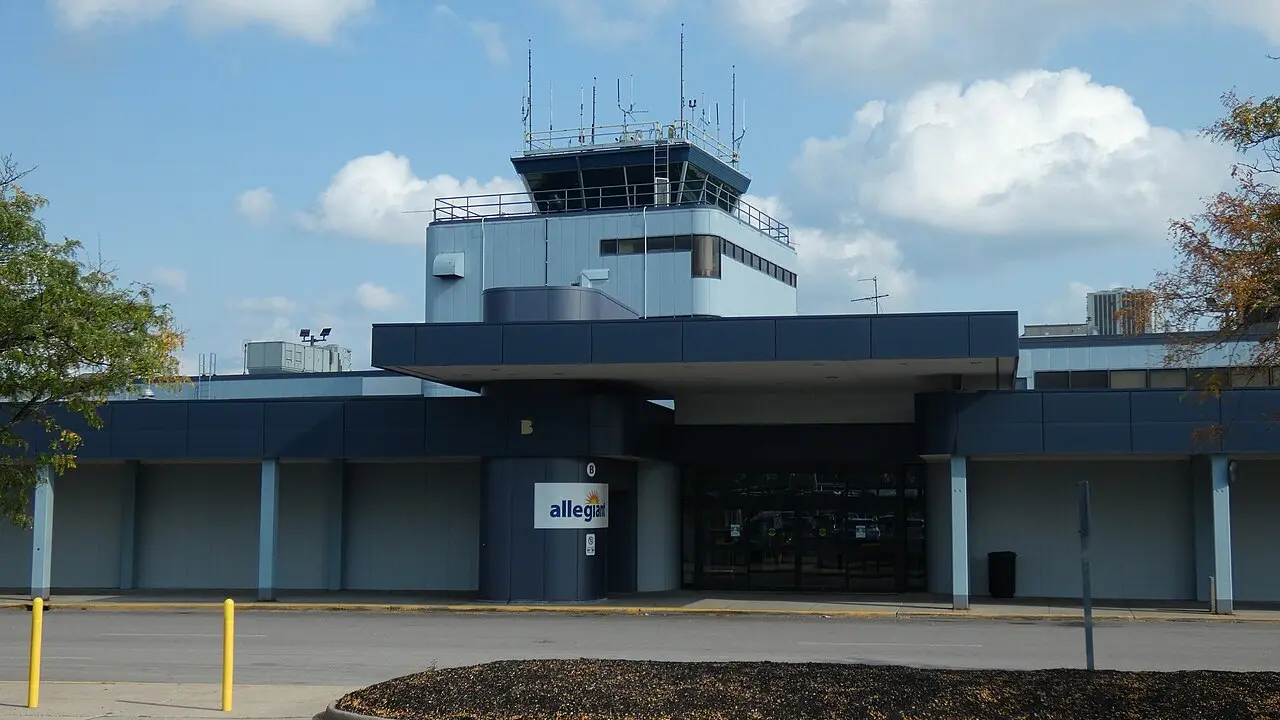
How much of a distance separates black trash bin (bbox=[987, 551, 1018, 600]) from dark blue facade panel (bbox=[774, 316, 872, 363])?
26.3 ft

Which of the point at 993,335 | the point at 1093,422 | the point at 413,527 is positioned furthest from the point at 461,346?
the point at 1093,422

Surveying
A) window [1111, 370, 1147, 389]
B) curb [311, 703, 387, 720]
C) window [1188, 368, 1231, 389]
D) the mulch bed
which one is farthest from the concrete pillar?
window [1188, 368, 1231, 389]

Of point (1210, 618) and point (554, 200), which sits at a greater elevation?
point (554, 200)

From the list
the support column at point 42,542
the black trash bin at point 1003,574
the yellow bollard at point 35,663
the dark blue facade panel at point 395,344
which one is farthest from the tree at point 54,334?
the black trash bin at point 1003,574

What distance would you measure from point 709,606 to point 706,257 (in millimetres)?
14547

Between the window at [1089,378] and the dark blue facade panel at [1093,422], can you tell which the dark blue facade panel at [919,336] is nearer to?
the dark blue facade panel at [1093,422]

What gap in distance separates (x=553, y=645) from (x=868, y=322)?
826 centimetres

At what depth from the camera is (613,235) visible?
132 feet

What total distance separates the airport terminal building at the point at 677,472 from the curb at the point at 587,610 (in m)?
0.89

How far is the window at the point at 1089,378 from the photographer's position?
122 ft

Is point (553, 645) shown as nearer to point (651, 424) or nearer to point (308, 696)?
point (308, 696)

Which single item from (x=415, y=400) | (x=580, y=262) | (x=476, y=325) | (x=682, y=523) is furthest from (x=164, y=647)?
(x=580, y=262)

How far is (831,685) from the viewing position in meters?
13.1

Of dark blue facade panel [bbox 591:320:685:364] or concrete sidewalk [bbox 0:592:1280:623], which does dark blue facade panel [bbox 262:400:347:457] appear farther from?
dark blue facade panel [bbox 591:320:685:364]
